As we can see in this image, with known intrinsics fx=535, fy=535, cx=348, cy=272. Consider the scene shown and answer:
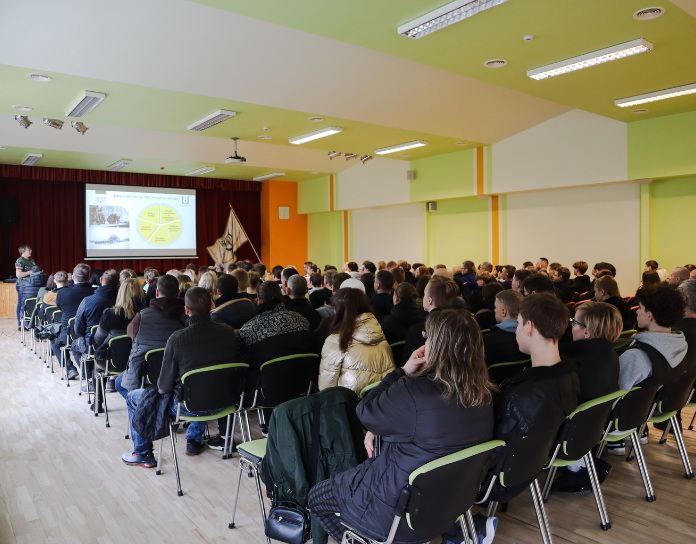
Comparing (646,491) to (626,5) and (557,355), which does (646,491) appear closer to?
(557,355)

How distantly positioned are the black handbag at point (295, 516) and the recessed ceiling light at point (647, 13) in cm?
432

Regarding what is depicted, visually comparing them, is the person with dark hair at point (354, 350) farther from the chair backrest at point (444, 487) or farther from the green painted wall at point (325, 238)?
the green painted wall at point (325, 238)

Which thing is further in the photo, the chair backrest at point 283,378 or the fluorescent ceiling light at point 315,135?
the fluorescent ceiling light at point 315,135

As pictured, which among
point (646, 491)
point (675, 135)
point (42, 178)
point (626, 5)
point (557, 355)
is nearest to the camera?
point (557, 355)

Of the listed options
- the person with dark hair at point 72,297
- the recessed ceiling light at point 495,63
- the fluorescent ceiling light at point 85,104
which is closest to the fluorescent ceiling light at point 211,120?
the fluorescent ceiling light at point 85,104

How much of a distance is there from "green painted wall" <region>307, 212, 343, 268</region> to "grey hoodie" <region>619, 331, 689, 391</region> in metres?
12.1

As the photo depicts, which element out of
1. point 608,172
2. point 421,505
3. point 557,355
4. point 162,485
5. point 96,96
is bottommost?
point 162,485

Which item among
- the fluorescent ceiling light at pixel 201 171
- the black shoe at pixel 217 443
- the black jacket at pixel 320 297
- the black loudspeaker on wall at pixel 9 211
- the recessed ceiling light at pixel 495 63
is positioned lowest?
the black shoe at pixel 217 443

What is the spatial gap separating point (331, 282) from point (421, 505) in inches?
164

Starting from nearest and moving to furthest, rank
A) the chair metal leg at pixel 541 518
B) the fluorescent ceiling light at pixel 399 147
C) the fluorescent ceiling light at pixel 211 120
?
the chair metal leg at pixel 541 518 < the fluorescent ceiling light at pixel 211 120 < the fluorescent ceiling light at pixel 399 147

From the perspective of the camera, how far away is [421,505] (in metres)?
1.97

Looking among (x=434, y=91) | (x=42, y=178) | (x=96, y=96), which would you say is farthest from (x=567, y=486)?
(x=42, y=178)

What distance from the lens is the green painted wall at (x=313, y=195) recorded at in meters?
14.9

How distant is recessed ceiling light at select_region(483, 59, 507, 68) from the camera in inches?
226
